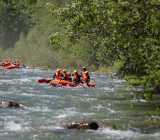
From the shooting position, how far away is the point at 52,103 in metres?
30.5

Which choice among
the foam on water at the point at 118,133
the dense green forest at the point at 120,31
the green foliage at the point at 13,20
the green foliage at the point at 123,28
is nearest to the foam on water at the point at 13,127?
the foam on water at the point at 118,133

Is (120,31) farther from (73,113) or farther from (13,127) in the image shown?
(73,113)

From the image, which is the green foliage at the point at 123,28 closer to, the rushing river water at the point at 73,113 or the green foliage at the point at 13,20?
the rushing river water at the point at 73,113

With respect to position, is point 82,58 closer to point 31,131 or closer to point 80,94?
point 80,94

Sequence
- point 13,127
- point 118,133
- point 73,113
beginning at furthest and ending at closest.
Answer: point 73,113
point 13,127
point 118,133

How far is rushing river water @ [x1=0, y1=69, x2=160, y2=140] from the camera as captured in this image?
21.2m

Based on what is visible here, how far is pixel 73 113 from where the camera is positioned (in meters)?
26.6

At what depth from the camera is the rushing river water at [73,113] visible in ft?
69.4

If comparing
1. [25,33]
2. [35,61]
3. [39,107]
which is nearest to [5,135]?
[39,107]

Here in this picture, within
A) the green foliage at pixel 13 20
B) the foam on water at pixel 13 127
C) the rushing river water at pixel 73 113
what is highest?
the green foliage at pixel 13 20

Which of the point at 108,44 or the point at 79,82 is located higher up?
the point at 108,44

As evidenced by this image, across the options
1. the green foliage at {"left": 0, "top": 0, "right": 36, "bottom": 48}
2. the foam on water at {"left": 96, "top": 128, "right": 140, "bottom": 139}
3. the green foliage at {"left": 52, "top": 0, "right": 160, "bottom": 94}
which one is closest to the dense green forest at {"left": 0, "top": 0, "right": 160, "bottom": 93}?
the green foliage at {"left": 52, "top": 0, "right": 160, "bottom": 94}

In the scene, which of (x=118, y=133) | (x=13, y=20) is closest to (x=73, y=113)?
(x=118, y=133)

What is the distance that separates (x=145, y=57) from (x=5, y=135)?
5944mm
